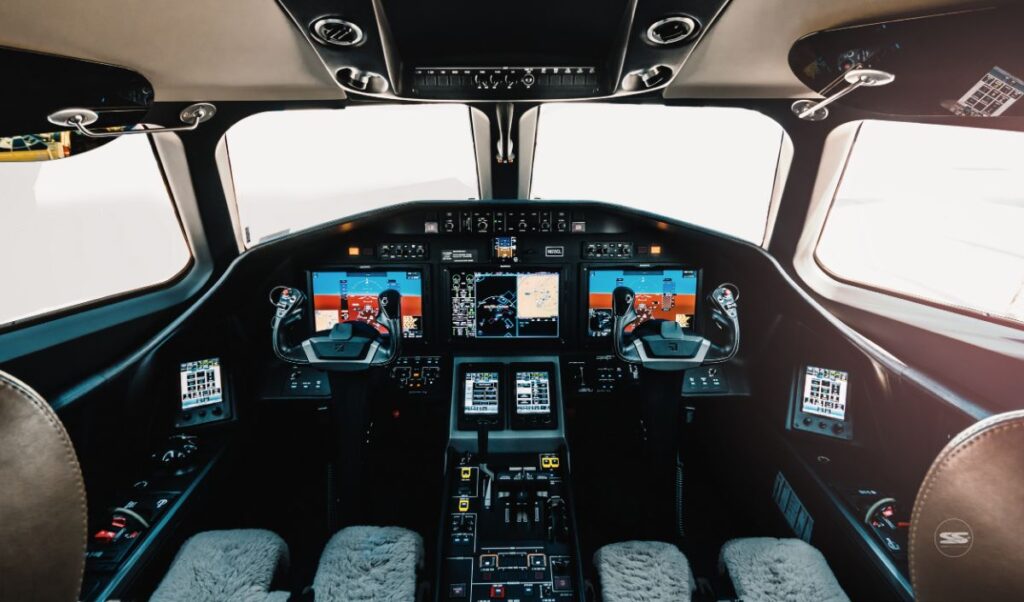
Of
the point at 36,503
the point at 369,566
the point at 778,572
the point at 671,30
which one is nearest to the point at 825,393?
the point at 778,572

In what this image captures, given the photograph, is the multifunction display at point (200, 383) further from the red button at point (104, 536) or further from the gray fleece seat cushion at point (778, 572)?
the gray fleece seat cushion at point (778, 572)

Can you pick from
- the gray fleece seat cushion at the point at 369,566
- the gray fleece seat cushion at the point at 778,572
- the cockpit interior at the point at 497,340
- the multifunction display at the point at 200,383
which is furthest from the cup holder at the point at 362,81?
the gray fleece seat cushion at the point at 778,572

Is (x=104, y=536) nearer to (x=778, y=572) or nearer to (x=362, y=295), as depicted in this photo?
(x=362, y=295)

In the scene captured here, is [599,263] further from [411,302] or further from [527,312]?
[411,302]

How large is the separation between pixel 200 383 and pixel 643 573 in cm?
225

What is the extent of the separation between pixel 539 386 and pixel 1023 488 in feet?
7.28

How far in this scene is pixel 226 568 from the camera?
1831 millimetres

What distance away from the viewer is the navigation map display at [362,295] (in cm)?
290

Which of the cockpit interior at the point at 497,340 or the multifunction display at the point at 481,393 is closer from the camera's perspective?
the cockpit interior at the point at 497,340

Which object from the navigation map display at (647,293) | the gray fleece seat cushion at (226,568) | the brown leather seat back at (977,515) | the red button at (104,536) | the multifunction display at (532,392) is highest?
the navigation map display at (647,293)

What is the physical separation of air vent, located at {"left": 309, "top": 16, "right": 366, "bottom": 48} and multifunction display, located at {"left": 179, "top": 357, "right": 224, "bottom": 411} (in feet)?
5.93

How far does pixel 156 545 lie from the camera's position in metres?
1.99

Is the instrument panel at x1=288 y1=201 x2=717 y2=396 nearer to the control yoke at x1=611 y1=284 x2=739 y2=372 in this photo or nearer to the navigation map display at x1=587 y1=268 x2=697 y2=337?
the navigation map display at x1=587 y1=268 x2=697 y2=337

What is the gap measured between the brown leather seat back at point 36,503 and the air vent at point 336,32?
1164 mm
